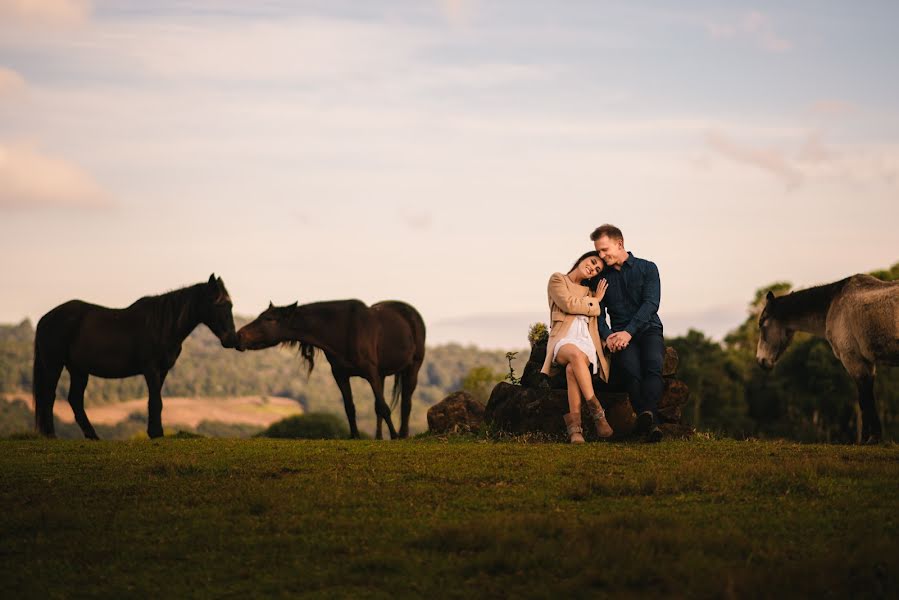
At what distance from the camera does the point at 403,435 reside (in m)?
22.9

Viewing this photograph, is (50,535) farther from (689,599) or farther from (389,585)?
(689,599)

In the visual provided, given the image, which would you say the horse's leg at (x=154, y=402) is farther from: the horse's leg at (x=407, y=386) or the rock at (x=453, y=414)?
the horse's leg at (x=407, y=386)

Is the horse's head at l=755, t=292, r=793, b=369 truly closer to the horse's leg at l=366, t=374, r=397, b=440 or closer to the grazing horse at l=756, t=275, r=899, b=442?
the grazing horse at l=756, t=275, r=899, b=442

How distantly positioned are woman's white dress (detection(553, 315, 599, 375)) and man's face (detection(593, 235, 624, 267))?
95 centimetres

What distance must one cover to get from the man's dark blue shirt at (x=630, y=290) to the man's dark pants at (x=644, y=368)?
0.16 metres

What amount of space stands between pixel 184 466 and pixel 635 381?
667 centimetres

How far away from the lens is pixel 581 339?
1505 centimetres

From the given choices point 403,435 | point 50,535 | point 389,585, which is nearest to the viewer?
point 389,585

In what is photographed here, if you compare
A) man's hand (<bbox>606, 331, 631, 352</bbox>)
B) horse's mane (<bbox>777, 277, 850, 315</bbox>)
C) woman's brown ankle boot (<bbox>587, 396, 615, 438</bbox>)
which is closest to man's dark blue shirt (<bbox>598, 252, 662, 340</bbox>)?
man's hand (<bbox>606, 331, 631, 352</bbox>)

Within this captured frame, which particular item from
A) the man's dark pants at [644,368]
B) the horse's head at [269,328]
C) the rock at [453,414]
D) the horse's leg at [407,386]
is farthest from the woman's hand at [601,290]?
the horse's leg at [407,386]

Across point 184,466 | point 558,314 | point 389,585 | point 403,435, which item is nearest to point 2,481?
point 184,466

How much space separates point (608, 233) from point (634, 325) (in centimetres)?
146

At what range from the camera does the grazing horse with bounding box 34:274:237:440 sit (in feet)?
66.7

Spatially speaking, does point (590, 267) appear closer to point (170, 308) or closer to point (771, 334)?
point (771, 334)
